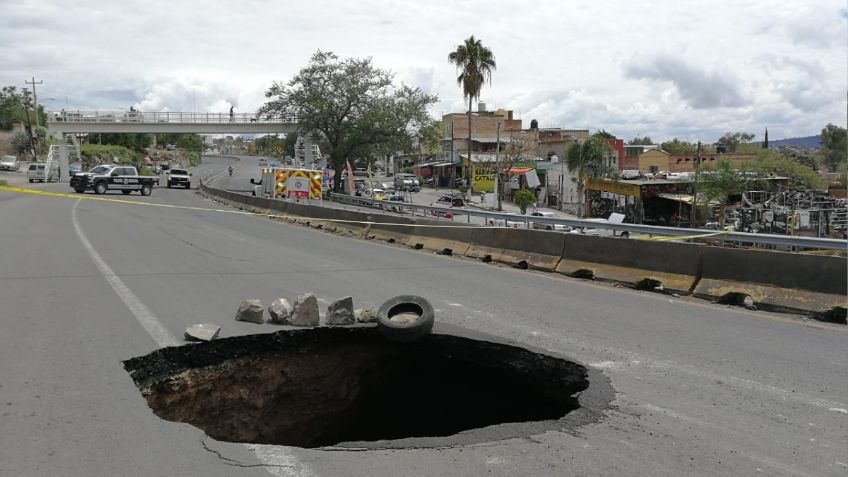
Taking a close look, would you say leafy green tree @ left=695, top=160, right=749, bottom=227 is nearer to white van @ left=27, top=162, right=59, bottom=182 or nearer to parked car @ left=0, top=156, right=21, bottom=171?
white van @ left=27, top=162, right=59, bottom=182

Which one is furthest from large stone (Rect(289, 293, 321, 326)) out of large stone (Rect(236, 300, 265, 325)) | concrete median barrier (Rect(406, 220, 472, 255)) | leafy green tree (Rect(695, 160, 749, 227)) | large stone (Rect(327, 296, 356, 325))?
leafy green tree (Rect(695, 160, 749, 227))

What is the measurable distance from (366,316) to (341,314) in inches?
13.2

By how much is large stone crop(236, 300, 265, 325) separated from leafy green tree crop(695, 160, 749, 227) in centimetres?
3969

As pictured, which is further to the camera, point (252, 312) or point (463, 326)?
point (463, 326)

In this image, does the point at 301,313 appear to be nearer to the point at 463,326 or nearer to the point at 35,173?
the point at 463,326

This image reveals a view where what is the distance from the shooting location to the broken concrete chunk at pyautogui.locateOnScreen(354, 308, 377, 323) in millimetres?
7527

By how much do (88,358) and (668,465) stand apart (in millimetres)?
4928

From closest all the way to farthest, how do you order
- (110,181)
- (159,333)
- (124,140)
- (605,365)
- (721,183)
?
(605,365) → (159,333) → (721,183) → (110,181) → (124,140)

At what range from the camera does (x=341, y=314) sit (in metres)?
7.36

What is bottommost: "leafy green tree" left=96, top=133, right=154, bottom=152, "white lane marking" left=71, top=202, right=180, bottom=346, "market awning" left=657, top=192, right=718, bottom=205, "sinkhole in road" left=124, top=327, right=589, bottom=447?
"sinkhole in road" left=124, top=327, right=589, bottom=447

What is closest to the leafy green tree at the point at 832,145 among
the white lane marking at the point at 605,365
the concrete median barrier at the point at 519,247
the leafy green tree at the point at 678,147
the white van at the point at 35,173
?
the leafy green tree at the point at 678,147

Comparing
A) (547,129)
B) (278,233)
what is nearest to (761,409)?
(278,233)

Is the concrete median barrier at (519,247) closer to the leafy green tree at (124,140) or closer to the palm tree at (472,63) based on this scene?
the palm tree at (472,63)

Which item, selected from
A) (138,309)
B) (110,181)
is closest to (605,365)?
(138,309)
